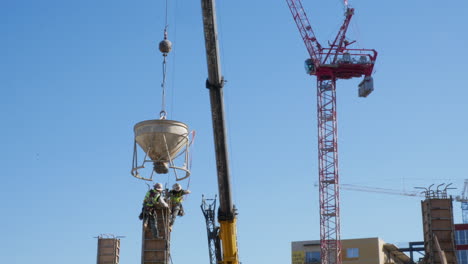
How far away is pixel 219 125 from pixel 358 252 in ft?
217

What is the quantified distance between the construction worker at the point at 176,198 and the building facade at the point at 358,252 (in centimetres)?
6076

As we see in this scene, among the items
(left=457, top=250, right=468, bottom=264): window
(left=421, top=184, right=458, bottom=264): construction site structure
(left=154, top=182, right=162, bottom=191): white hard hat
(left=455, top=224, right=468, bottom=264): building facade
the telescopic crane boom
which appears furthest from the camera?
(left=455, top=224, right=468, bottom=264): building facade

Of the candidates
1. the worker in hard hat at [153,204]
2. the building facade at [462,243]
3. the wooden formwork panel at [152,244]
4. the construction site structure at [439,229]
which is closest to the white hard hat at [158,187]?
the worker in hard hat at [153,204]

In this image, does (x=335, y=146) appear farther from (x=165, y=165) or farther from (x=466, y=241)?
(x=165, y=165)

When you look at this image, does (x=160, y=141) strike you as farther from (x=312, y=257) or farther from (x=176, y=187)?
(x=312, y=257)

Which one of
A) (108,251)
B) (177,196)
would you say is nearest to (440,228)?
(177,196)

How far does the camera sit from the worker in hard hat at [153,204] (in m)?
24.0

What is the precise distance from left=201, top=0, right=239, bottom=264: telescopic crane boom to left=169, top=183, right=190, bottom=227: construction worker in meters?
1.39

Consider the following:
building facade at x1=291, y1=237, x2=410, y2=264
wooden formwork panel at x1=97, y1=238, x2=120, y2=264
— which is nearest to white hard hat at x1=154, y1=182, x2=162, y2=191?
wooden formwork panel at x1=97, y1=238, x2=120, y2=264

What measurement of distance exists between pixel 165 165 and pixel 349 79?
61299 millimetres

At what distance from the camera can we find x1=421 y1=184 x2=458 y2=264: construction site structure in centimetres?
2891

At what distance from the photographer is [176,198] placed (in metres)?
24.6

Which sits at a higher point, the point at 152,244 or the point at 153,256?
the point at 152,244

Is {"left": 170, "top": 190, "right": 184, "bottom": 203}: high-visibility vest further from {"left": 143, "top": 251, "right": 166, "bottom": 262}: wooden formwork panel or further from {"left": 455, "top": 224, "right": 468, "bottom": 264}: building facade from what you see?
{"left": 455, "top": 224, "right": 468, "bottom": 264}: building facade
